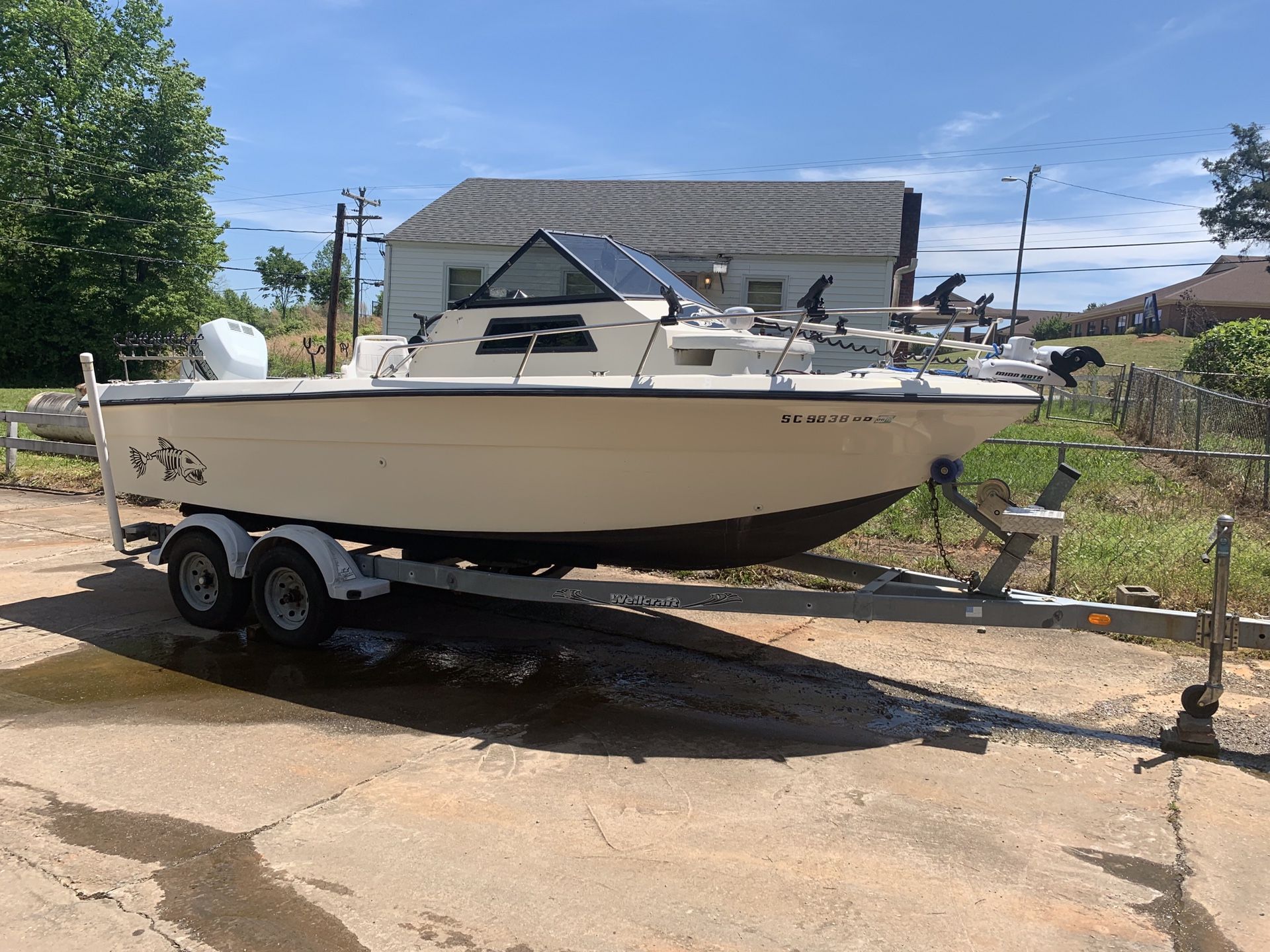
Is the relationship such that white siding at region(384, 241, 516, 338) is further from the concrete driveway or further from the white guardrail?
the concrete driveway

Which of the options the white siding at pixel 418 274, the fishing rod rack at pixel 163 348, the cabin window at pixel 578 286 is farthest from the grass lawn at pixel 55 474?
the cabin window at pixel 578 286

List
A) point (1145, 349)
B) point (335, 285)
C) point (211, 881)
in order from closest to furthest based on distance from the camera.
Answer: point (211, 881)
point (335, 285)
point (1145, 349)

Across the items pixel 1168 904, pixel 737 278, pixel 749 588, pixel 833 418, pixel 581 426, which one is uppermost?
pixel 737 278

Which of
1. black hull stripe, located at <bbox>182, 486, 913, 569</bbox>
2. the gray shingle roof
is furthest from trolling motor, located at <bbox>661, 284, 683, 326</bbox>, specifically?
the gray shingle roof

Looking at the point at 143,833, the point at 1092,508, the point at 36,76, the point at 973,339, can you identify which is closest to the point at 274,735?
the point at 143,833

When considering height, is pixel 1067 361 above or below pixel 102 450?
above

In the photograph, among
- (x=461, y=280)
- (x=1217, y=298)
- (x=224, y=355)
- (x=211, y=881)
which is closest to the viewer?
(x=211, y=881)

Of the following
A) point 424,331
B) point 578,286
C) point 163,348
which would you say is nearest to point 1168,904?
point 578,286

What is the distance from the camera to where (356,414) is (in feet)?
17.5

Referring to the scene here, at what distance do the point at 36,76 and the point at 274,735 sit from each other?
39681 mm

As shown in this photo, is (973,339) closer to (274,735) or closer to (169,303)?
(274,735)

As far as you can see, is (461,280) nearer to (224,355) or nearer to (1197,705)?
(224,355)

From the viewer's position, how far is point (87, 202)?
32125 millimetres

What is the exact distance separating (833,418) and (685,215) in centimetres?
1530
